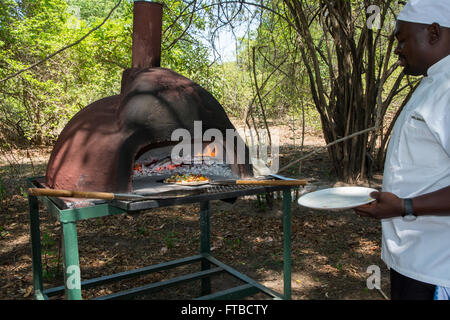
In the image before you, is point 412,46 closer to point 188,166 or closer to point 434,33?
point 434,33

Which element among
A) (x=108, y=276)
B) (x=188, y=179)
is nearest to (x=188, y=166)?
(x=188, y=179)

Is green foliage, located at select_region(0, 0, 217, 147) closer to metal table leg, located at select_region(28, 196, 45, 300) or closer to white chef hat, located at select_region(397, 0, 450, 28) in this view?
metal table leg, located at select_region(28, 196, 45, 300)

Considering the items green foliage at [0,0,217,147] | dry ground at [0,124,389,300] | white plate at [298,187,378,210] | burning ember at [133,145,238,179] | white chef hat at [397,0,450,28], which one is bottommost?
dry ground at [0,124,389,300]

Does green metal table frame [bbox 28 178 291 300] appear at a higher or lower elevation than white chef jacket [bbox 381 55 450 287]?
lower

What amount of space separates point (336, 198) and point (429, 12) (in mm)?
798

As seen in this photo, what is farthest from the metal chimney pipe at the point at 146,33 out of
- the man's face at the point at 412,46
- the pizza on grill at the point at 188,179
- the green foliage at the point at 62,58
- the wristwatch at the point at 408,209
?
the green foliage at the point at 62,58

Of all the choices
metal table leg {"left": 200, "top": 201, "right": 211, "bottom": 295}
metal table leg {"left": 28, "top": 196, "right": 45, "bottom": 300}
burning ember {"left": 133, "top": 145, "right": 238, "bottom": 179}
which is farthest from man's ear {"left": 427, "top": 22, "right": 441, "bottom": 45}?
metal table leg {"left": 28, "top": 196, "right": 45, "bottom": 300}

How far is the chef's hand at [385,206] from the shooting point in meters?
1.29

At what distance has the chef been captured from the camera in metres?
1.25

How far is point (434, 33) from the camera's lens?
132cm

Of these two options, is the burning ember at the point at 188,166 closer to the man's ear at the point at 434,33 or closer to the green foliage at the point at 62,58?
the man's ear at the point at 434,33

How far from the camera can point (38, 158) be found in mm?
8266

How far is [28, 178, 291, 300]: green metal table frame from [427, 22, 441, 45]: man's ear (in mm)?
1242
